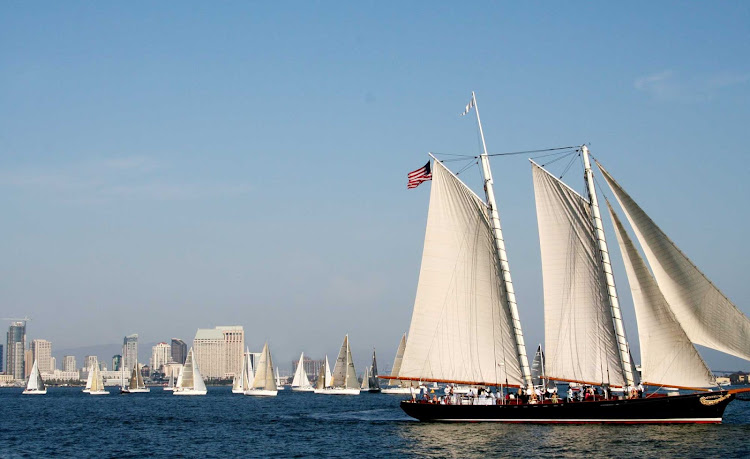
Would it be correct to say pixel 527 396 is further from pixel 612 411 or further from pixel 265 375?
pixel 265 375

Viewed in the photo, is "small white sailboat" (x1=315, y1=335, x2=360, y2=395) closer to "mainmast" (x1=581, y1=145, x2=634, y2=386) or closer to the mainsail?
the mainsail

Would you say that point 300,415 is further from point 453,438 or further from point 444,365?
point 453,438

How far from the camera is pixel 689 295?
5866 cm

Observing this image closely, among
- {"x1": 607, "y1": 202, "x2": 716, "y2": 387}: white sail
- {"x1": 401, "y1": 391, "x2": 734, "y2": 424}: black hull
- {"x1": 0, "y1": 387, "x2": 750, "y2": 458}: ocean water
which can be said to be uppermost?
{"x1": 607, "y1": 202, "x2": 716, "y2": 387}: white sail

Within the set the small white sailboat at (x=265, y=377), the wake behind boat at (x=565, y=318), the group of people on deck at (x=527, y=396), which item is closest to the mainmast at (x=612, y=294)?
the wake behind boat at (x=565, y=318)

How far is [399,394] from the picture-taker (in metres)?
177

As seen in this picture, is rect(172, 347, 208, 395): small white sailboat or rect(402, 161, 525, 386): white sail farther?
rect(172, 347, 208, 395): small white sailboat

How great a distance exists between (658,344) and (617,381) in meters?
4.73

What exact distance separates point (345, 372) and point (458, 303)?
352ft

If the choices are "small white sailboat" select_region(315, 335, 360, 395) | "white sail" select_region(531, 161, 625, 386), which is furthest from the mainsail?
"white sail" select_region(531, 161, 625, 386)

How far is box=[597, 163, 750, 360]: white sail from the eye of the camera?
5659 cm

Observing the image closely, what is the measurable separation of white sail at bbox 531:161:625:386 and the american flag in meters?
8.63

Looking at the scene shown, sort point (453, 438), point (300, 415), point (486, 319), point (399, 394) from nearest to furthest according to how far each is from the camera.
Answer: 1. point (453, 438)
2. point (486, 319)
3. point (300, 415)
4. point (399, 394)

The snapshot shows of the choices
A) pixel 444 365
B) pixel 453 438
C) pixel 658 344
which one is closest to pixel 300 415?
pixel 444 365
